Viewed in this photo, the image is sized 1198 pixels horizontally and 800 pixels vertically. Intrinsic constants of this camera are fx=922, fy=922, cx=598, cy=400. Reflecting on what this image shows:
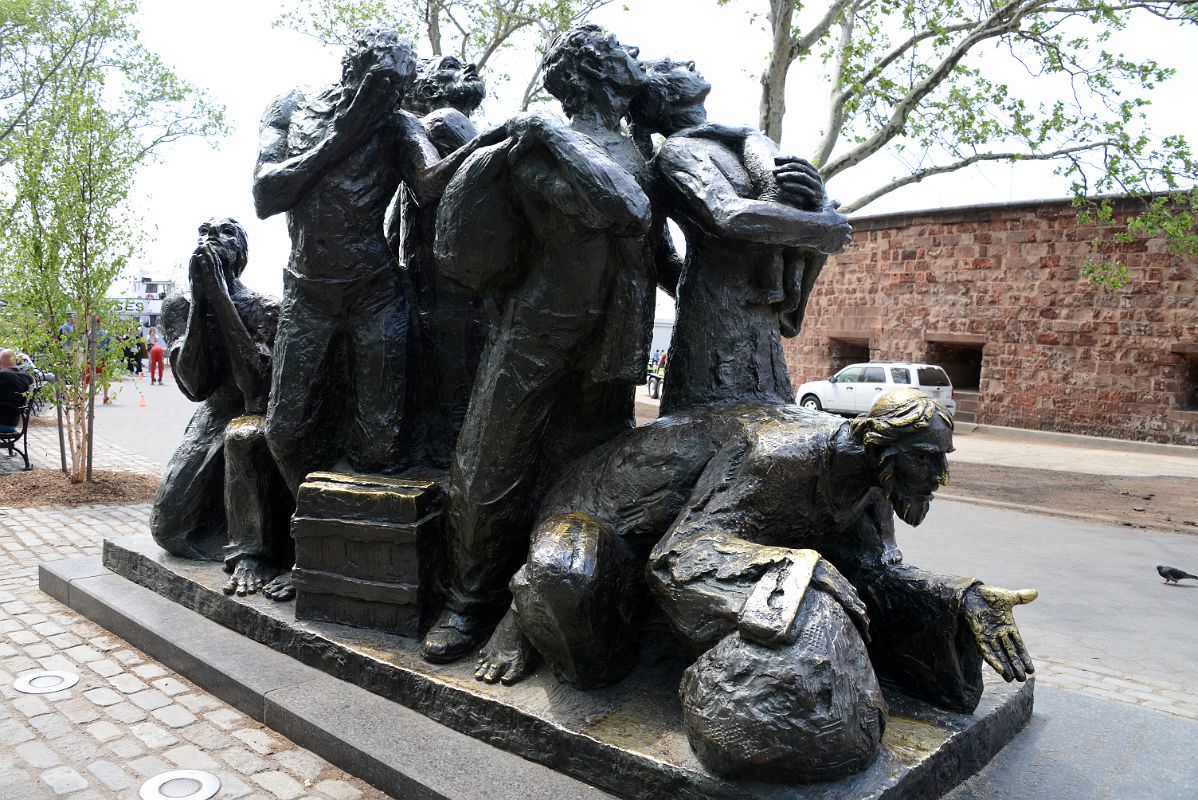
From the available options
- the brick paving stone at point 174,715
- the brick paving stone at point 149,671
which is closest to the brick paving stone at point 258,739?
the brick paving stone at point 174,715

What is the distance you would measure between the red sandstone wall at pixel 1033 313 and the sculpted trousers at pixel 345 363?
17517 millimetres

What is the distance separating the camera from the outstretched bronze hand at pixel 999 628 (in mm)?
2555

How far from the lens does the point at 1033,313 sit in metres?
18.8

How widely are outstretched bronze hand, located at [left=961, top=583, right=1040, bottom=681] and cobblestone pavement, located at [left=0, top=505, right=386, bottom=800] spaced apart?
1.83m

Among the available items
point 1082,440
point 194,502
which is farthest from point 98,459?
point 1082,440

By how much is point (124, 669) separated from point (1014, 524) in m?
8.01

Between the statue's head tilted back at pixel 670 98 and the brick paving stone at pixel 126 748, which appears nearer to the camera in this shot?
the brick paving stone at pixel 126 748

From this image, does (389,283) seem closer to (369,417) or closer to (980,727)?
(369,417)

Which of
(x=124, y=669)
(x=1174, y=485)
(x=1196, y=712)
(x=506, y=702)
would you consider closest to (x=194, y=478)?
(x=124, y=669)

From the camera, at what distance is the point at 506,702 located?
110 inches

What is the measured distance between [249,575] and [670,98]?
265 cm

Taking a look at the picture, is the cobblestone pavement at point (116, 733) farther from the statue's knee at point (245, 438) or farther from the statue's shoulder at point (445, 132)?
the statue's shoulder at point (445, 132)

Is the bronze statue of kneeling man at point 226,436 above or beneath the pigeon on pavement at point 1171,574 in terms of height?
above

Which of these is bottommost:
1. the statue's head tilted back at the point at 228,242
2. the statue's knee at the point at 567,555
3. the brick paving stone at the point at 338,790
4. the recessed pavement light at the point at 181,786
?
the recessed pavement light at the point at 181,786
